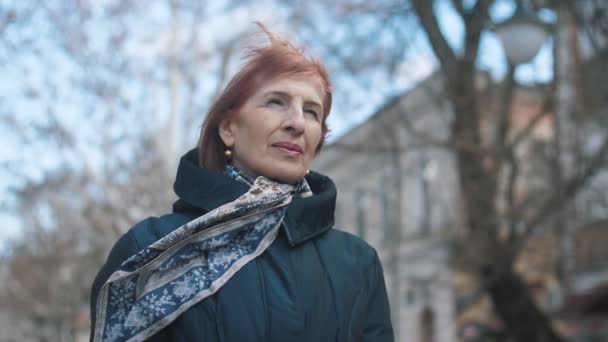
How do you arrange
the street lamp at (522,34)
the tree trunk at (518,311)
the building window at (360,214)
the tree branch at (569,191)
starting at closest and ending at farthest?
1. the street lamp at (522,34)
2. the tree trunk at (518,311)
3. the tree branch at (569,191)
4. the building window at (360,214)

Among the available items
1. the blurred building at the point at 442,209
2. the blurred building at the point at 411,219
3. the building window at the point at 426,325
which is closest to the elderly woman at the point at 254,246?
the blurred building at the point at 442,209

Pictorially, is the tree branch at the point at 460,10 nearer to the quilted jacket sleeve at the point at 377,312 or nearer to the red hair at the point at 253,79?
the red hair at the point at 253,79

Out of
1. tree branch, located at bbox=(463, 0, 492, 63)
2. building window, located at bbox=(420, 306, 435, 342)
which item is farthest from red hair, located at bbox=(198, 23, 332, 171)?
building window, located at bbox=(420, 306, 435, 342)

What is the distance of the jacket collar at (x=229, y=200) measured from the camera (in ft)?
8.48

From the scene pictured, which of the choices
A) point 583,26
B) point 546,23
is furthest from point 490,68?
point 546,23

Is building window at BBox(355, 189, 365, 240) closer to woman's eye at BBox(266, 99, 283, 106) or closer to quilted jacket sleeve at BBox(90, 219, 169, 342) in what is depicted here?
woman's eye at BBox(266, 99, 283, 106)

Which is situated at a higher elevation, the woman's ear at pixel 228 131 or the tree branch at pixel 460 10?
the tree branch at pixel 460 10

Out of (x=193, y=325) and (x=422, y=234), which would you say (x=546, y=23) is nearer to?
(x=193, y=325)

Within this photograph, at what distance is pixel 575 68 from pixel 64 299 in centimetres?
1767

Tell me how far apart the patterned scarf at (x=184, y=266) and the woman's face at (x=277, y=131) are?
0.52 feet

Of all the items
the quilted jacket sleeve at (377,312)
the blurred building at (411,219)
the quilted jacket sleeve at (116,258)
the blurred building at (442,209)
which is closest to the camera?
the quilted jacket sleeve at (116,258)

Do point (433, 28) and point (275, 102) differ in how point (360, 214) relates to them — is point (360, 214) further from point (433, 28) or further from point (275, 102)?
point (275, 102)

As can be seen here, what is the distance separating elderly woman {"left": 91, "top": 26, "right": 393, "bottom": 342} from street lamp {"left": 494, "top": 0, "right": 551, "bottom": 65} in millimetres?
6492

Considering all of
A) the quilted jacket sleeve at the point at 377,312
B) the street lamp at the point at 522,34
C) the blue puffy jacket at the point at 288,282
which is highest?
the street lamp at the point at 522,34
